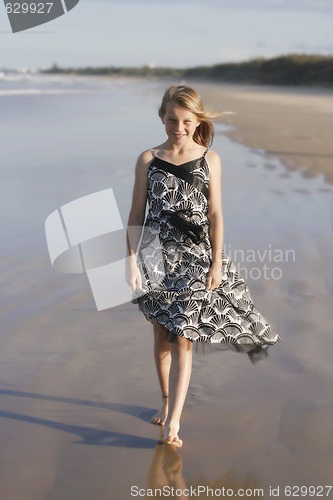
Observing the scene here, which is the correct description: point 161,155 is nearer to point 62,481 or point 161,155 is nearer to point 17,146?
point 62,481

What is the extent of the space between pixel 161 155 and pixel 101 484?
4.44 feet

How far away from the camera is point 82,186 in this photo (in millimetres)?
9250

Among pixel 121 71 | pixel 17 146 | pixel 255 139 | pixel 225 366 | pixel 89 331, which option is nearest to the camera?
pixel 225 366

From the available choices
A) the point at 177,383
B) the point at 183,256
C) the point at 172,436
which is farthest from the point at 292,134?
the point at 172,436

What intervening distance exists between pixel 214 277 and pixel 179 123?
65cm

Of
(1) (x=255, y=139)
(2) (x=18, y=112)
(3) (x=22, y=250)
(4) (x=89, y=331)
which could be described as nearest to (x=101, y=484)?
(4) (x=89, y=331)

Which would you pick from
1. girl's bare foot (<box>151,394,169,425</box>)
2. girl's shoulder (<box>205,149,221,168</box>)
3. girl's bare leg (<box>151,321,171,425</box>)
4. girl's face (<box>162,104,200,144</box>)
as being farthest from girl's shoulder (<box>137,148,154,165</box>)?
girl's bare foot (<box>151,394,169,425</box>)

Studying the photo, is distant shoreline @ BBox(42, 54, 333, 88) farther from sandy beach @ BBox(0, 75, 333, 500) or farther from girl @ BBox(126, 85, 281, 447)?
girl @ BBox(126, 85, 281, 447)

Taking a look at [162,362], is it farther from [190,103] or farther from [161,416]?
[190,103]

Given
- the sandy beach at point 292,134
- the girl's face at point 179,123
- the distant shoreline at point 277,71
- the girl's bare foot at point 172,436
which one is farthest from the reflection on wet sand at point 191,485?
the distant shoreline at point 277,71

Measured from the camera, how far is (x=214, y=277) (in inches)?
135

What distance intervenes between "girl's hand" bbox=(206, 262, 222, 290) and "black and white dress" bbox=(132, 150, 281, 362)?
0.07 ft

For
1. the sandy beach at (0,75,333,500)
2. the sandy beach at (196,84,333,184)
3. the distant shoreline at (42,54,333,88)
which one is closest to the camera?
the sandy beach at (0,75,333,500)

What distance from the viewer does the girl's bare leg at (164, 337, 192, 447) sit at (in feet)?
11.2
